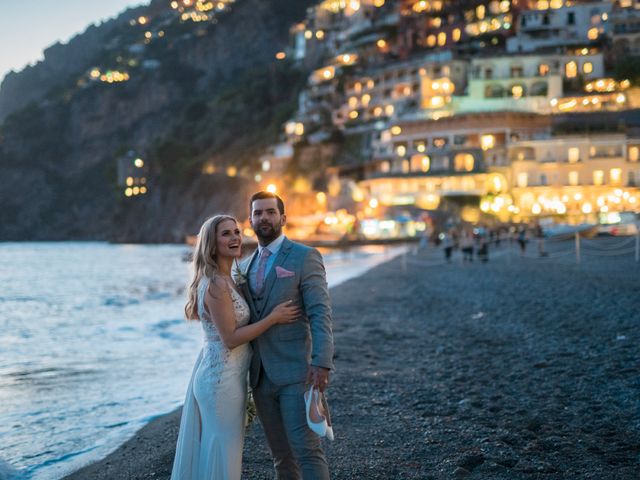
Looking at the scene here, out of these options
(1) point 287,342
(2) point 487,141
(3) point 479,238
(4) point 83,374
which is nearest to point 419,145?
(2) point 487,141

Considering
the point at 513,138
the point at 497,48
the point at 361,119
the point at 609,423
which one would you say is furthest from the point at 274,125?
the point at 609,423

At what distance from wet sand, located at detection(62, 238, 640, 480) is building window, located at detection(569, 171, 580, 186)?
A: 148ft

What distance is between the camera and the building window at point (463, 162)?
63.0 m

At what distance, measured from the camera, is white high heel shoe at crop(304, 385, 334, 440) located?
12.2ft

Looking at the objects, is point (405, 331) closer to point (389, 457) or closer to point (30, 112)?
point (389, 457)

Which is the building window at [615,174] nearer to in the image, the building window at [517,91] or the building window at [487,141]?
the building window at [487,141]

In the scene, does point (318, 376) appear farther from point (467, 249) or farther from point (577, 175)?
point (577, 175)

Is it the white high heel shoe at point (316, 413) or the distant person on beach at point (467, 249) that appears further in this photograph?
the distant person on beach at point (467, 249)

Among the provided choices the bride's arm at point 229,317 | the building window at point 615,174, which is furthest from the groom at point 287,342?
the building window at point 615,174

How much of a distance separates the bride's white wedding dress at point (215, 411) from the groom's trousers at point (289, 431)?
166 millimetres

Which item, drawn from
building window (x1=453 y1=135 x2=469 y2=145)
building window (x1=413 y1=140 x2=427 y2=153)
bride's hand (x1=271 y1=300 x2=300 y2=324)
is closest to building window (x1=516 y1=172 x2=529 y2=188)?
building window (x1=453 y1=135 x2=469 y2=145)

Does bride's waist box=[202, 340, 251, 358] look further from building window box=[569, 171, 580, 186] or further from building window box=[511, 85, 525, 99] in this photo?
Result: building window box=[511, 85, 525, 99]

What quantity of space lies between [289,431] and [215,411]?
50cm

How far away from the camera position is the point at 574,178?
5809cm
